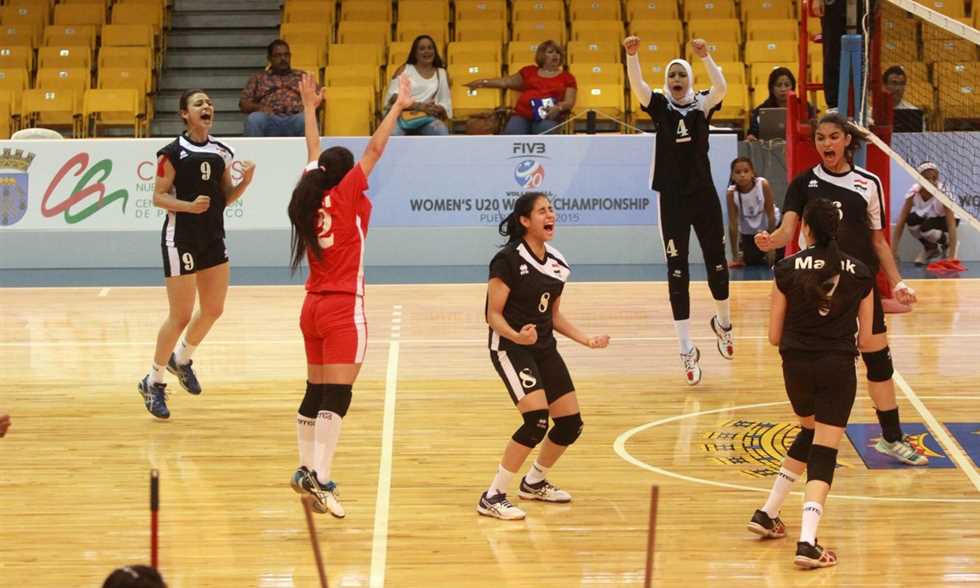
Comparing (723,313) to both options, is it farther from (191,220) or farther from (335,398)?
(335,398)

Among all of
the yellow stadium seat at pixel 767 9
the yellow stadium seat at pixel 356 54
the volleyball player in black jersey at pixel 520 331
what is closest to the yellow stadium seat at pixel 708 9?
the yellow stadium seat at pixel 767 9

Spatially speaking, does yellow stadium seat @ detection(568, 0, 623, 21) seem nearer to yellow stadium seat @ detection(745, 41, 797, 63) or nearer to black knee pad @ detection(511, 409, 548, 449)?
yellow stadium seat @ detection(745, 41, 797, 63)

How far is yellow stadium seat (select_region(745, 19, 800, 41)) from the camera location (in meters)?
19.5

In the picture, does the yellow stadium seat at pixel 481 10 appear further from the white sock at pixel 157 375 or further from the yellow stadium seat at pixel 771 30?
the white sock at pixel 157 375

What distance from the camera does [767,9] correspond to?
2030 cm

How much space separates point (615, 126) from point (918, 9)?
28.5 ft

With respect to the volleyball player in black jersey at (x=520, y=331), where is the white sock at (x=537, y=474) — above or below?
below

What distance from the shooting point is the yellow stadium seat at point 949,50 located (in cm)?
1824

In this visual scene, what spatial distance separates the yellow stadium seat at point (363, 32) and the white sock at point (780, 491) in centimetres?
1371

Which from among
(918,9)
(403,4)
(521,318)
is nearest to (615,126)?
(403,4)

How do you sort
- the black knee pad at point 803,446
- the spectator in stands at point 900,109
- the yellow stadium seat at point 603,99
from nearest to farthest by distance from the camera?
the black knee pad at point 803,446
the spectator in stands at point 900,109
the yellow stadium seat at point 603,99

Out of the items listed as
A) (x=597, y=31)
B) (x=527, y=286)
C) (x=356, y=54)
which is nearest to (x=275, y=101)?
(x=356, y=54)

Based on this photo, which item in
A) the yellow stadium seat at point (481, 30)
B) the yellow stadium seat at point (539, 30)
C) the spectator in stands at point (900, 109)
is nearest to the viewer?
the spectator in stands at point (900, 109)

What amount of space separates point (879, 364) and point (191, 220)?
14.3ft
